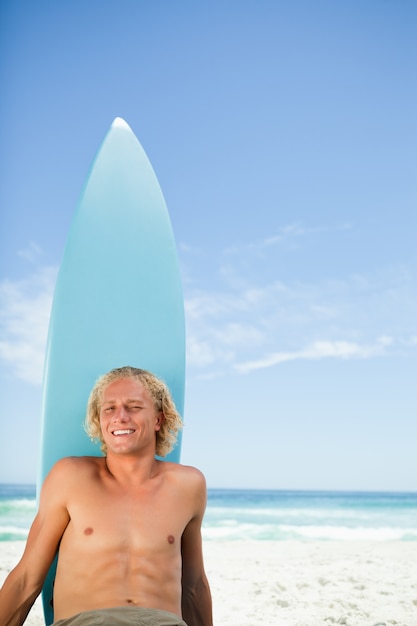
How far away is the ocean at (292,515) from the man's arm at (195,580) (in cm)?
738

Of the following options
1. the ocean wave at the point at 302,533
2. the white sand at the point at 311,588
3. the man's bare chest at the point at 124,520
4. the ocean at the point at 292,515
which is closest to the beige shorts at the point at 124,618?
the man's bare chest at the point at 124,520

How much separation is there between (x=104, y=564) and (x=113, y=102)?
304 inches

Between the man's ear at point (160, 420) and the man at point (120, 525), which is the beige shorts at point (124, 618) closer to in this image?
the man at point (120, 525)

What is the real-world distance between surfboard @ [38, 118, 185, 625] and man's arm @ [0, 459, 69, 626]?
56cm

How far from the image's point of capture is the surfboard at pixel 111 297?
227 centimetres

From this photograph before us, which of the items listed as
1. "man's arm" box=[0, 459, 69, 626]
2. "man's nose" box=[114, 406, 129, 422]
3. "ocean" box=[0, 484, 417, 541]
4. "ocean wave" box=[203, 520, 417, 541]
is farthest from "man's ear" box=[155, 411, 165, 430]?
"ocean wave" box=[203, 520, 417, 541]

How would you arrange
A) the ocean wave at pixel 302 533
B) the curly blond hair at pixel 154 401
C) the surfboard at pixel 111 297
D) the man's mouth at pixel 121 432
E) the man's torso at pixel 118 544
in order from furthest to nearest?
the ocean wave at pixel 302 533 < the surfboard at pixel 111 297 < the curly blond hair at pixel 154 401 < the man's mouth at pixel 121 432 < the man's torso at pixel 118 544

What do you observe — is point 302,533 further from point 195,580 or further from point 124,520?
point 124,520

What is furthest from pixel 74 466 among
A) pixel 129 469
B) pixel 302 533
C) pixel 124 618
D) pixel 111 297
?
pixel 302 533

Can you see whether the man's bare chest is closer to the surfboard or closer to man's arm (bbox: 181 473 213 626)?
man's arm (bbox: 181 473 213 626)

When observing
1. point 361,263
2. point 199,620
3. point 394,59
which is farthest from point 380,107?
point 199,620

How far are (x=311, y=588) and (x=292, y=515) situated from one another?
9776 mm

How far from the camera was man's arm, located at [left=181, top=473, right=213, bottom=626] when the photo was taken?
1769 mm

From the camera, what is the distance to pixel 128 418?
1674mm
